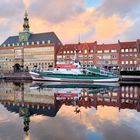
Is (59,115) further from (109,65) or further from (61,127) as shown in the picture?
(109,65)

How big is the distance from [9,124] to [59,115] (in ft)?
14.4

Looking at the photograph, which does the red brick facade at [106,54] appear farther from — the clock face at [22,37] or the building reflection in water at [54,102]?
the building reflection in water at [54,102]

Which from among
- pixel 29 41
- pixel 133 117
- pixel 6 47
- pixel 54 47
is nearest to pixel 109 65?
pixel 54 47

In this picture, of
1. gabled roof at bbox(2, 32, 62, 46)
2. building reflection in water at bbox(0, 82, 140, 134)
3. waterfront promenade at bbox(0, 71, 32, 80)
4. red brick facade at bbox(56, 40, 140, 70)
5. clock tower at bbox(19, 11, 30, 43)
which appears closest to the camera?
building reflection in water at bbox(0, 82, 140, 134)

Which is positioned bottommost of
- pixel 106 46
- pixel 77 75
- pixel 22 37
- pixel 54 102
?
pixel 54 102

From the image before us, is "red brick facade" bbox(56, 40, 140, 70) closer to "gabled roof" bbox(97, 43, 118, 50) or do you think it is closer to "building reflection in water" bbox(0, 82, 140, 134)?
"gabled roof" bbox(97, 43, 118, 50)

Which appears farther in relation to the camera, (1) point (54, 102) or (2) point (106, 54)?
(2) point (106, 54)

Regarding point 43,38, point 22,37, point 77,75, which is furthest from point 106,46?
point 22,37

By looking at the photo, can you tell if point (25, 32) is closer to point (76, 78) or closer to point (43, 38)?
point (43, 38)

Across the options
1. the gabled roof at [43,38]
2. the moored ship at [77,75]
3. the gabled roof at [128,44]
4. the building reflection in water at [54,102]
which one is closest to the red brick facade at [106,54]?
the gabled roof at [128,44]

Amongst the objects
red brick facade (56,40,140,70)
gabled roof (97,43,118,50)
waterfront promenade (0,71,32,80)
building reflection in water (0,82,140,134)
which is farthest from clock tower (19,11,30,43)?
building reflection in water (0,82,140,134)

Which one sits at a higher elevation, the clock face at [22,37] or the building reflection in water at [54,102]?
the clock face at [22,37]

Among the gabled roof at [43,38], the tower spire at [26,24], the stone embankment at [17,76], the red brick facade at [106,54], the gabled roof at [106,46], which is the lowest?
the stone embankment at [17,76]

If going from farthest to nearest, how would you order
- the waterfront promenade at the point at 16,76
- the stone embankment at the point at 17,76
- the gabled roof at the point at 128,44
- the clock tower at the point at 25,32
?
the clock tower at the point at 25,32 < the gabled roof at the point at 128,44 < the waterfront promenade at the point at 16,76 < the stone embankment at the point at 17,76
